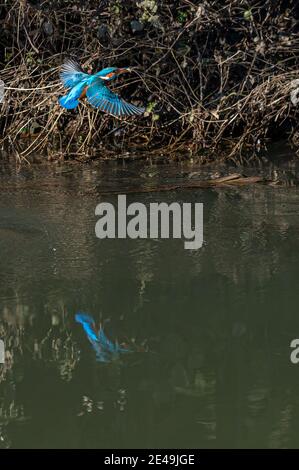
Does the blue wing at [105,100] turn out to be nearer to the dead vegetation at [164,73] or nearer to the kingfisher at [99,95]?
the kingfisher at [99,95]

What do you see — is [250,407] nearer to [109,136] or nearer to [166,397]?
[166,397]

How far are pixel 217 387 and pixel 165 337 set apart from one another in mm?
479

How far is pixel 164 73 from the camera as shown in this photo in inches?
278

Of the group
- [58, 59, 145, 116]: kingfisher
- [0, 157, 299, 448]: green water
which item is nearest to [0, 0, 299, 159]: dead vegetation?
[58, 59, 145, 116]: kingfisher

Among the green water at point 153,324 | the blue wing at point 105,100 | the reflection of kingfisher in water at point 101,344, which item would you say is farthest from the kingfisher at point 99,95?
the reflection of kingfisher in water at point 101,344

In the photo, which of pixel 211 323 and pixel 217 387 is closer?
pixel 217 387

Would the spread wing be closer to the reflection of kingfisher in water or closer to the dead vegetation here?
the dead vegetation

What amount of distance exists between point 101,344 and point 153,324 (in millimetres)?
274

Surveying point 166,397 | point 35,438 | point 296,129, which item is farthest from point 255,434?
point 296,129

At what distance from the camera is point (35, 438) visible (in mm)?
2977

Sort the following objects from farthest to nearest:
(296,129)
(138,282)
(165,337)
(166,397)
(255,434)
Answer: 1. (296,129)
2. (138,282)
3. (165,337)
4. (166,397)
5. (255,434)

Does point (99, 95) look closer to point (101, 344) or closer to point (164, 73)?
point (164, 73)

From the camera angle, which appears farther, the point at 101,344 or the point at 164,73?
the point at 164,73

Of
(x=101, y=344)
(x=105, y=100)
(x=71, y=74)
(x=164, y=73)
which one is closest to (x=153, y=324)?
(x=101, y=344)
